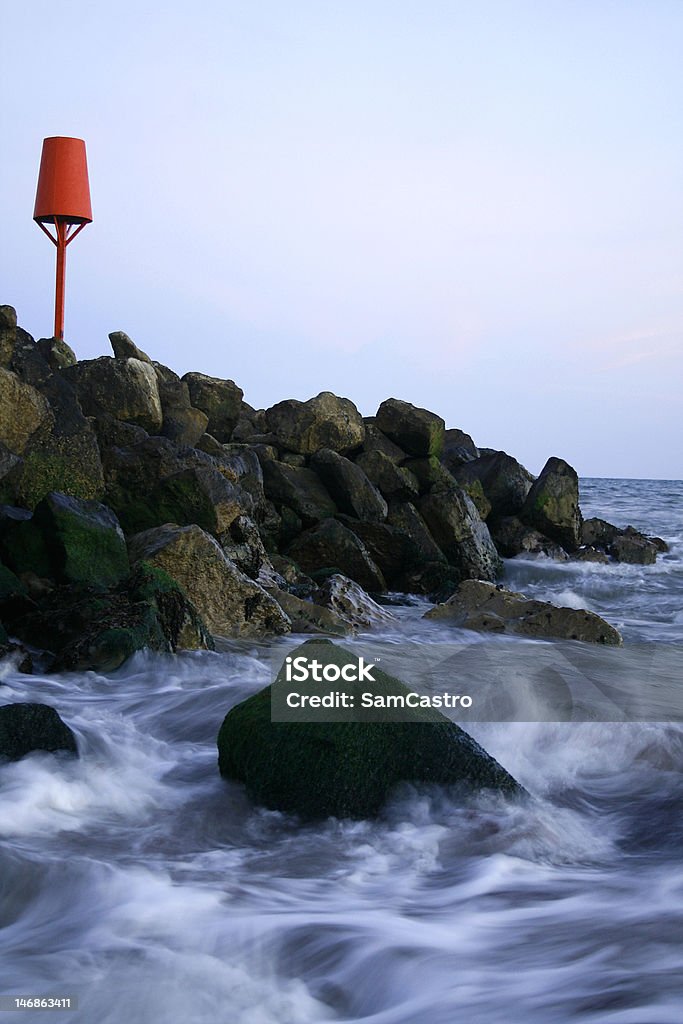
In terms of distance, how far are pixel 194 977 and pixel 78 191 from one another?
2010 centimetres

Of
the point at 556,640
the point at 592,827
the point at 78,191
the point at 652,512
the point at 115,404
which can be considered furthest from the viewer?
the point at 652,512

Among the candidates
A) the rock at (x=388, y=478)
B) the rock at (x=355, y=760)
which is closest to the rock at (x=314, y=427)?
the rock at (x=388, y=478)

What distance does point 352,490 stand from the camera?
12570mm

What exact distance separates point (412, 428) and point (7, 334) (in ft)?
20.8

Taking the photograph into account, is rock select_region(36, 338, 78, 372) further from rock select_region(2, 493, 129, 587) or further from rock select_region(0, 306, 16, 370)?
rock select_region(2, 493, 129, 587)

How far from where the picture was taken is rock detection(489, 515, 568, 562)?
49.7 feet

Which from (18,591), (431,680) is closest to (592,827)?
(431,680)

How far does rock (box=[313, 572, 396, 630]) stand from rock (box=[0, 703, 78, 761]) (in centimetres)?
454

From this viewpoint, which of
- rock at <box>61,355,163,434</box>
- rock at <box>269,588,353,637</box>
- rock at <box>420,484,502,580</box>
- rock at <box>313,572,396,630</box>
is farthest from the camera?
rock at <box>420,484,502,580</box>

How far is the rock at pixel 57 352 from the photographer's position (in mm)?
14930

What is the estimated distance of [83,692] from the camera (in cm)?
574

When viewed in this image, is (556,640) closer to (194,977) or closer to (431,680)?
(431,680)

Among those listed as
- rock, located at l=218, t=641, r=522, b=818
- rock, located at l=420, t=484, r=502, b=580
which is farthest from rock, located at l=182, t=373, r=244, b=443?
rock, located at l=218, t=641, r=522, b=818

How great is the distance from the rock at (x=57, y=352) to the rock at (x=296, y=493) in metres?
4.17
